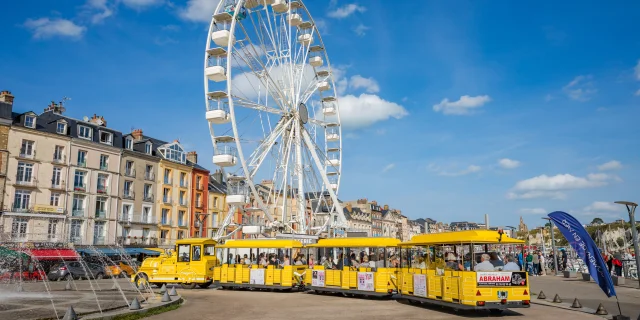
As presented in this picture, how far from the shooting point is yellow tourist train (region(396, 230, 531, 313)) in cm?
1439

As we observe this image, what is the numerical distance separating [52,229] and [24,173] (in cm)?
531

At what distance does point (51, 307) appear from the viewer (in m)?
15.5

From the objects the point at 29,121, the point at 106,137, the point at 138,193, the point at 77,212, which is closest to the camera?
the point at 29,121

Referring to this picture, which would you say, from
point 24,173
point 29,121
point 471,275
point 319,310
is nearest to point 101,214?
point 24,173

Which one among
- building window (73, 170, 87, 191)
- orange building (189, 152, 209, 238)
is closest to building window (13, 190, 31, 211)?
building window (73, 170, 87, 191)

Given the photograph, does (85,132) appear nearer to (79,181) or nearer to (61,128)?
(61,128)

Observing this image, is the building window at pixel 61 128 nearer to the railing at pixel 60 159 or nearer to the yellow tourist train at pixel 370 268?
the railing at pixel 60 159

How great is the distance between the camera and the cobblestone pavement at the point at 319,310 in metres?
14.5

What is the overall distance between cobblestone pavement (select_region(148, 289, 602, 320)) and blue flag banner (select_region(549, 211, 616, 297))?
4.00 feet

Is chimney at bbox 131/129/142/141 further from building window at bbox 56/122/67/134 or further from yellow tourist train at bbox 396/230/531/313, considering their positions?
yellow tourist train at bbox 396/230/531/313

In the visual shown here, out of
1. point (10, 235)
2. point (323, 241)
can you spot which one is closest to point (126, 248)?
point (10, 235)

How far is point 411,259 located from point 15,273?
90.7 feet

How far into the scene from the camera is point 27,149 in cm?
4300

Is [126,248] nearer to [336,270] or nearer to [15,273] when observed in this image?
[15,273]
